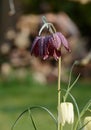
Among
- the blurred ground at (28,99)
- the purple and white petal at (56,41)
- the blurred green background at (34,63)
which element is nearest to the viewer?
the purple and white petal at (56,41)

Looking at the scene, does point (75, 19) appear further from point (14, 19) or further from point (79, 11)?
point (14, 19)

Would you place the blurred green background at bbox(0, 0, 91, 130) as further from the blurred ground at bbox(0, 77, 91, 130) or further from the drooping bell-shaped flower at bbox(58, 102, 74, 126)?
the drooping bell-shaped flower at bbox(58, 102, 74, 126)

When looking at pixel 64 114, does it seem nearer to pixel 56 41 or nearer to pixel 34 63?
pixel 56 41

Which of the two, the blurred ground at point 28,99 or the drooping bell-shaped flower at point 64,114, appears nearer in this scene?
the drooping bell-shaped flower at point 64,114

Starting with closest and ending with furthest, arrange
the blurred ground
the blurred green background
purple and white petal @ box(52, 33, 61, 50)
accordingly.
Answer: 1. purple and white petal @ box(52, 33, 61, 50)
2. the blurred ground
3. the blurred green background

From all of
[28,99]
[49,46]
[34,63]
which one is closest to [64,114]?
[49,46]

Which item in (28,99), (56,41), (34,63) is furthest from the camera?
(34,63)

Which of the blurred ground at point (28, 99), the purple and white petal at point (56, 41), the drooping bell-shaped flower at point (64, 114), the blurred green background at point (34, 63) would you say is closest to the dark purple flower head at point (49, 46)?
the purple and white petal at point (56, 41)

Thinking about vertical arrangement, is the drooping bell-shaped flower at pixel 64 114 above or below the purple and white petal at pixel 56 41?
below

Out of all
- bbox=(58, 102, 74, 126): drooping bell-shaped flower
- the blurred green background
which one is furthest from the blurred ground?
bbox=(58, 102, 74, 126): drooping bell-shaped flower

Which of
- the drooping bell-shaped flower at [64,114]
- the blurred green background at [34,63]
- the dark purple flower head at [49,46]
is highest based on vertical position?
the blurred green background at [34,63]

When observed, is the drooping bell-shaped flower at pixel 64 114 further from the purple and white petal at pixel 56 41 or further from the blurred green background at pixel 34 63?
the blurred green background at pixel 34 63
